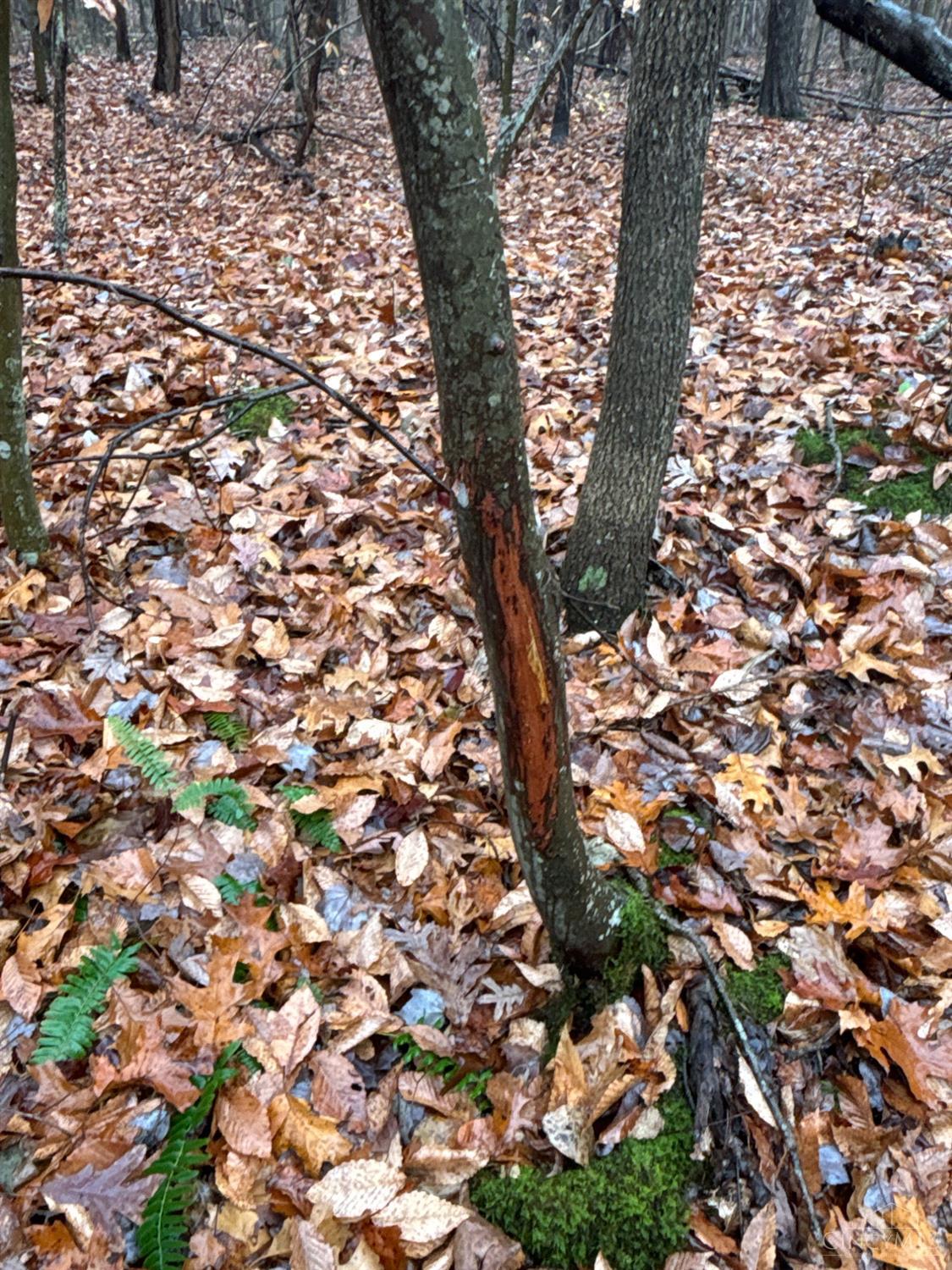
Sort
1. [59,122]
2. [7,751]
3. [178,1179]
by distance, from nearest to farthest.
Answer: [178,1179] → [7,751] → [59,122]

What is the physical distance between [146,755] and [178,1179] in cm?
119

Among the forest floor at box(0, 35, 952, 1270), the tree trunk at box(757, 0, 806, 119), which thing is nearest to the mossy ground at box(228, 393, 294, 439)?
the forest floor at box(0, 35, 952, 1270)

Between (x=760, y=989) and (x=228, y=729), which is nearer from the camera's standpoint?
(x=760, y=989)

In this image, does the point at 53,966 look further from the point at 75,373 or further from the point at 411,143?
the point at 75,373

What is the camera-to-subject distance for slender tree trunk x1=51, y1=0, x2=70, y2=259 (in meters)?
6.56

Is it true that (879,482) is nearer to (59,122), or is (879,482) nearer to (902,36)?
(902,36)

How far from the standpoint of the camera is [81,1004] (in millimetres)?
2111

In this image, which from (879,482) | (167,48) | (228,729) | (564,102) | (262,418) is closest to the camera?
(228,729)

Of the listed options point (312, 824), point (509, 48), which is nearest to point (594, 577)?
point (312, 824)

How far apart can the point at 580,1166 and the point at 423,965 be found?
2.13ft

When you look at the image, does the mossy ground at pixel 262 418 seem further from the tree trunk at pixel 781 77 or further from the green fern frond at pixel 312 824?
the tree trunk at pixel 781 77

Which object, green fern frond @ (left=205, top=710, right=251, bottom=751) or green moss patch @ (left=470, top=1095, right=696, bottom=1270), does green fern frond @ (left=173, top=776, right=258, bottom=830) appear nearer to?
green fern frond @ (left=205, top=710, right=251, bottom=751)

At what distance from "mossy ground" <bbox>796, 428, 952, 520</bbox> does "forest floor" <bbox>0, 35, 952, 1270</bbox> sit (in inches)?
1.3

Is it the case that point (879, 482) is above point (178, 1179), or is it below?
above
